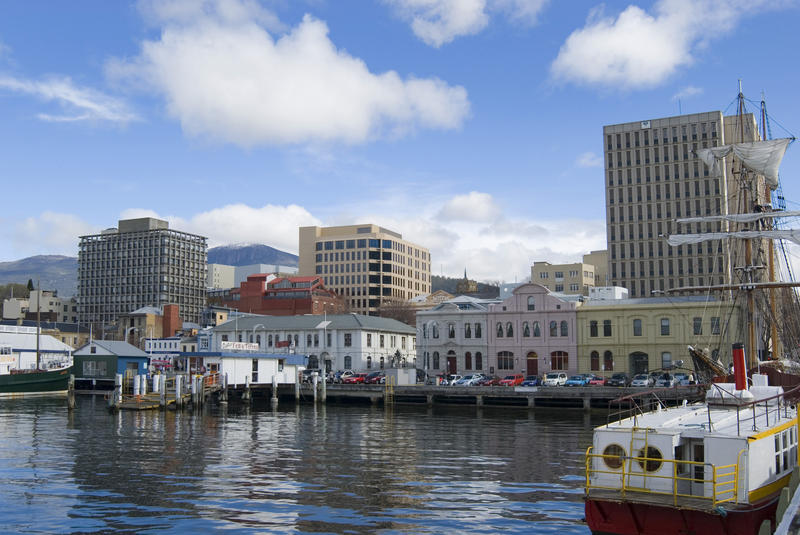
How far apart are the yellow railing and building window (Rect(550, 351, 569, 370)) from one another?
71.2 metres

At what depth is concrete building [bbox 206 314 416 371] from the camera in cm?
10918

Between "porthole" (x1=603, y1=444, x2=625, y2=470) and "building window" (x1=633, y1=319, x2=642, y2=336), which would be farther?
"building window" (x1=633, y1=319, x2=642, y2=336)

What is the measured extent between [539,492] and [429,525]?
6998mm

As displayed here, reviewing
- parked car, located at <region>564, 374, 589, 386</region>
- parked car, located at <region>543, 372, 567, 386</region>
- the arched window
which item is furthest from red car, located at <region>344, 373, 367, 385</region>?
the arched window

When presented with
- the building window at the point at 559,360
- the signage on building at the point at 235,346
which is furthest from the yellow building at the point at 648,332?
the signage on building at the point at 235,346

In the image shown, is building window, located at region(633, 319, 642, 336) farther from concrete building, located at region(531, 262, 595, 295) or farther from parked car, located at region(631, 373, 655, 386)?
concrete building, located at region(531, 262, 595, 295)

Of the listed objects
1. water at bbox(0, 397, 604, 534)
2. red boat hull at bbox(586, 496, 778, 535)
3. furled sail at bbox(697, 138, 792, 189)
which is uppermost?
furled sail at bbox(697, 138, 792, 189)

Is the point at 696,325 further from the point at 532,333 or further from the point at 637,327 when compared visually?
the point at 532,333

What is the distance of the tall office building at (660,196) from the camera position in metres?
146

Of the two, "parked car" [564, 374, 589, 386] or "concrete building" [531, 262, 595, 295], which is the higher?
Result: "concrete building" [531, 262, 595, 295]

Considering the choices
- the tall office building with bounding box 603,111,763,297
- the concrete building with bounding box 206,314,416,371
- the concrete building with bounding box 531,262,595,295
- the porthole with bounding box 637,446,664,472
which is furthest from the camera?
the concrete building with bounding box 531,262,595,295

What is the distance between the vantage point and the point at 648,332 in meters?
Result: 86.9

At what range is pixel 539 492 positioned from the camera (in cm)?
2986

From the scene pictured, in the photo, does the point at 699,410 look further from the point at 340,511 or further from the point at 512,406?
the point at 512,406
